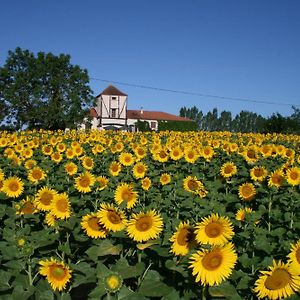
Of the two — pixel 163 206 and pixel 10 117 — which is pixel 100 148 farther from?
pixel 10 117

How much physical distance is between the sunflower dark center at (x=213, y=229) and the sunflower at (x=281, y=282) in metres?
0.31

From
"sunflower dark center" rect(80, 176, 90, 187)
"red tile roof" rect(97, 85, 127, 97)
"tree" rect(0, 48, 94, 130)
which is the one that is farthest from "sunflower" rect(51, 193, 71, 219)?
"red tile roof" rect(97, 85, 127, 97)

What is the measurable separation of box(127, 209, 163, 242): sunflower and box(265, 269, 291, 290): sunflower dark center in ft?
2.44

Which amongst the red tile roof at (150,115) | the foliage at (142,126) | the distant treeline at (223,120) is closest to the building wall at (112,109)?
the red tile roof at (150,115)

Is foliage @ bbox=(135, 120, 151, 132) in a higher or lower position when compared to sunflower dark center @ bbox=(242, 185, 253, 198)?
higher

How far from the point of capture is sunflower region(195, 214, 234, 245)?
2.15 meters

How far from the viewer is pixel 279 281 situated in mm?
1949

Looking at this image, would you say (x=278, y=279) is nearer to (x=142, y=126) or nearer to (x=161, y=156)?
(x=161, y=156)

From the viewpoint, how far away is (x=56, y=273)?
2303mm

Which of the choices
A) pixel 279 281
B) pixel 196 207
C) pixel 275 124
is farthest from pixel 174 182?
pixel 275 124

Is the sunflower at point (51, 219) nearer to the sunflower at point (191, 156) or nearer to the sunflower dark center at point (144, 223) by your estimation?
the sunflower dark center at point (144, 223)

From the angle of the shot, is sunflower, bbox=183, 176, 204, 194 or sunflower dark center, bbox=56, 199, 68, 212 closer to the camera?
sunflower dark center, bbox=56, 199, 68, 212

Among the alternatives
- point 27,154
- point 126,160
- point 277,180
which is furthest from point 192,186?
point 27,154

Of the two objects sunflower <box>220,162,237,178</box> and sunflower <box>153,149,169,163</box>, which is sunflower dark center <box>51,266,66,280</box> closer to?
sunflower <box>220,162,237,178</box>
